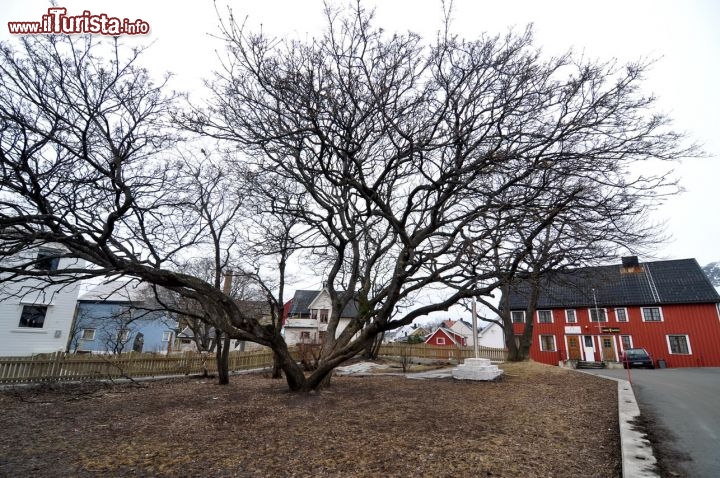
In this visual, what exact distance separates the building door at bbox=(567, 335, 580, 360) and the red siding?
299 millimetres

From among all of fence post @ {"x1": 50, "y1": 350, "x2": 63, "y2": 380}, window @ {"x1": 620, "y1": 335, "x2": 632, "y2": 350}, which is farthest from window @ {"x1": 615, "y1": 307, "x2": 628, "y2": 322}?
fence post @ {"x1": 50, "y1": 350, "x2": 63, "y2": 380}

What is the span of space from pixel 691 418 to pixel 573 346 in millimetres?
28609

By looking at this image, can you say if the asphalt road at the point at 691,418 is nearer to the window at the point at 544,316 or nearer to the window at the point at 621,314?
the window at the point at 621,314

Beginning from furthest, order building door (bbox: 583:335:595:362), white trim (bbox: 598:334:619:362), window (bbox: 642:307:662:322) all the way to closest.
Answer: building door (bbox: 583:335:595:362)
white trim (bbox: 598:334:619:362)
window (bbox: 642:307:662:322)

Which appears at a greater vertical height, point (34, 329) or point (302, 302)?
point (302, 302)

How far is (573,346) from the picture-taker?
31.7 metres

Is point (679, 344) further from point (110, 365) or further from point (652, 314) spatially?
point (110, 365)

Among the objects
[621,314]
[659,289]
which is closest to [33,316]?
[621,314]

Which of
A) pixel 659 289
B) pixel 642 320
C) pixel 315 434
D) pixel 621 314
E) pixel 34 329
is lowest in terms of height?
pixel 315 434

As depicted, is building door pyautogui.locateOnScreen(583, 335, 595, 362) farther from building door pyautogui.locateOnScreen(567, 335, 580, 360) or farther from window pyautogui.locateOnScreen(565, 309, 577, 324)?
window pyautogui.locateOnScreen(565, 309, 577, 324)

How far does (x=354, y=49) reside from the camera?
6586mm

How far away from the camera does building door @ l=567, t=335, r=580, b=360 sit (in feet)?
103

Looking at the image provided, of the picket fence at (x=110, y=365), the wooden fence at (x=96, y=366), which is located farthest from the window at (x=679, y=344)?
the wooden fence at (x=96, y=366)

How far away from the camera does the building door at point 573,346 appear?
1235 inches
